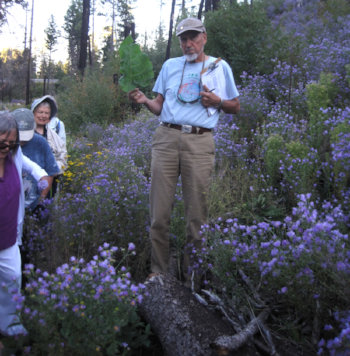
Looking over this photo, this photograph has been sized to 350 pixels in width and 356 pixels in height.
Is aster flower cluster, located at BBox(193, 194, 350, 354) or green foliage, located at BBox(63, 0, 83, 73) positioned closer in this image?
aster flower cluster, located at BBox(193, 194, 350, 354)

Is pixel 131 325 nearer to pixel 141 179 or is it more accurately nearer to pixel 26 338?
pixel 26 338

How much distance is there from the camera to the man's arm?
3.24m

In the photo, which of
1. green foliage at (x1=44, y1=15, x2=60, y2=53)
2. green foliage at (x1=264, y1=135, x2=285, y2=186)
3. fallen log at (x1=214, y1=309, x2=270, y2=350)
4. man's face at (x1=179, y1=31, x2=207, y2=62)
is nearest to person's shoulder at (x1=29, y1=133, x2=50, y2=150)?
man's face at (x1=179, y1=31, x2=207, y2=62)

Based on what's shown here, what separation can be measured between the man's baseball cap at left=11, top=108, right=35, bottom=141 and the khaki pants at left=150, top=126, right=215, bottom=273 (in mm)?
1210

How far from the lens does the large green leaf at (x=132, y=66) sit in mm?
3176

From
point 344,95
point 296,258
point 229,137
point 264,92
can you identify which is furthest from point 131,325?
point 264,92

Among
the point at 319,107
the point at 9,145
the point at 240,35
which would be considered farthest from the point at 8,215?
the point at 240,35

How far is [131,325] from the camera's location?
2627mm

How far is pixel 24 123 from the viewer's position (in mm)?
3588

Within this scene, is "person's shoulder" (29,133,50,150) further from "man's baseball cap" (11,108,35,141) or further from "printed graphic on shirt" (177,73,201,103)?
"printed graphic on shirt" (177,73,201,103)

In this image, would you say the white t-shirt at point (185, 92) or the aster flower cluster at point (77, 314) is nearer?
the aster flower cluster at point (77, 314)

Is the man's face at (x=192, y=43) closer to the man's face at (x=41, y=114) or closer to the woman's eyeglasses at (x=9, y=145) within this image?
the woman's eyeglasses at (x=9, y=145)

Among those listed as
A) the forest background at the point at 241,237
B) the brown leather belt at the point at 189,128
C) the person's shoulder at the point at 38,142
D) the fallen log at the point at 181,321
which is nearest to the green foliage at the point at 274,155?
the forest background at the point at 241,237

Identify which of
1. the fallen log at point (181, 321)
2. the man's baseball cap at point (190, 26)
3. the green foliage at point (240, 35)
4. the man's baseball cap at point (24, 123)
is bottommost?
the fallen log at point (181, 321)
